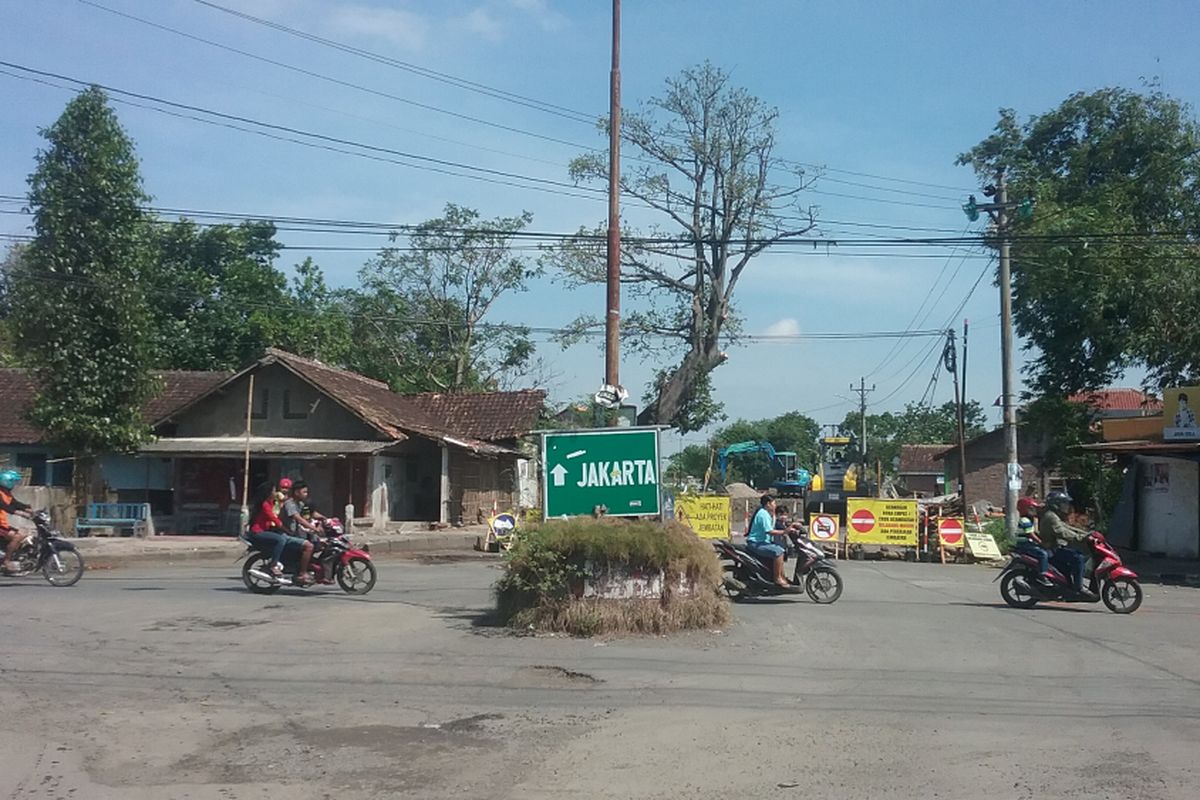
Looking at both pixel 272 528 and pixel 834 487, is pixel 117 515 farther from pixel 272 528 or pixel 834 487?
pixel 834 487

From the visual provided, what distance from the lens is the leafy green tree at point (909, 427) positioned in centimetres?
9712

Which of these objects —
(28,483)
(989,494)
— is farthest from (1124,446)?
(989,494)

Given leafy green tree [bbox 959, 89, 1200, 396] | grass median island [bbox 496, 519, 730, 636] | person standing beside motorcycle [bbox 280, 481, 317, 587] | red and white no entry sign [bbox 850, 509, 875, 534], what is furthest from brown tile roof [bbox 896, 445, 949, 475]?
grass median island [bbox 496, 519, 730, 636]

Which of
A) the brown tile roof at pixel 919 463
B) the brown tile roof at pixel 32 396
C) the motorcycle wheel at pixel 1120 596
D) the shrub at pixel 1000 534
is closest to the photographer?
the motorcycle wheel at pixel 1120 596

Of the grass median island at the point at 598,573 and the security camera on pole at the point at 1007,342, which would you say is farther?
the security camera on pole at the point at 1007,342

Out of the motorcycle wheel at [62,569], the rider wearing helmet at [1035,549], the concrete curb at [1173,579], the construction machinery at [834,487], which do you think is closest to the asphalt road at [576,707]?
the rider wearing helmet at [1035,549]

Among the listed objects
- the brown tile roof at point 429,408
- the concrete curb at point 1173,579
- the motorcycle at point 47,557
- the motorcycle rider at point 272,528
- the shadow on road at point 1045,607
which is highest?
the brown tile roof at point 429,408

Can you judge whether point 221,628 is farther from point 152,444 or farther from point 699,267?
point 699,267

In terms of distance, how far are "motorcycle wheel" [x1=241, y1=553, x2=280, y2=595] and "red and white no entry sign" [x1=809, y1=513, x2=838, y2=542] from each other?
16.3 metres

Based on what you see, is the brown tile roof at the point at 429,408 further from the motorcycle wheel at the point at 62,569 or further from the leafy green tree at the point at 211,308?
the motorcycle wheel at the point at 62,569

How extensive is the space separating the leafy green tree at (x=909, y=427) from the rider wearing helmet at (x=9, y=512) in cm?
8342

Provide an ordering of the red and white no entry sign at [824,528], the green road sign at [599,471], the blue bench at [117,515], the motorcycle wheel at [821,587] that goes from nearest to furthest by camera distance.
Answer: the green road sign at [599,471] → the motorcycle wheel at [821,587] → the red and white no entry sign at [824,528] → the blue bench at [117,515]

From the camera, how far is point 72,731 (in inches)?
317

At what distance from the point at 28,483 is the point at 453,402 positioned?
14269mm
